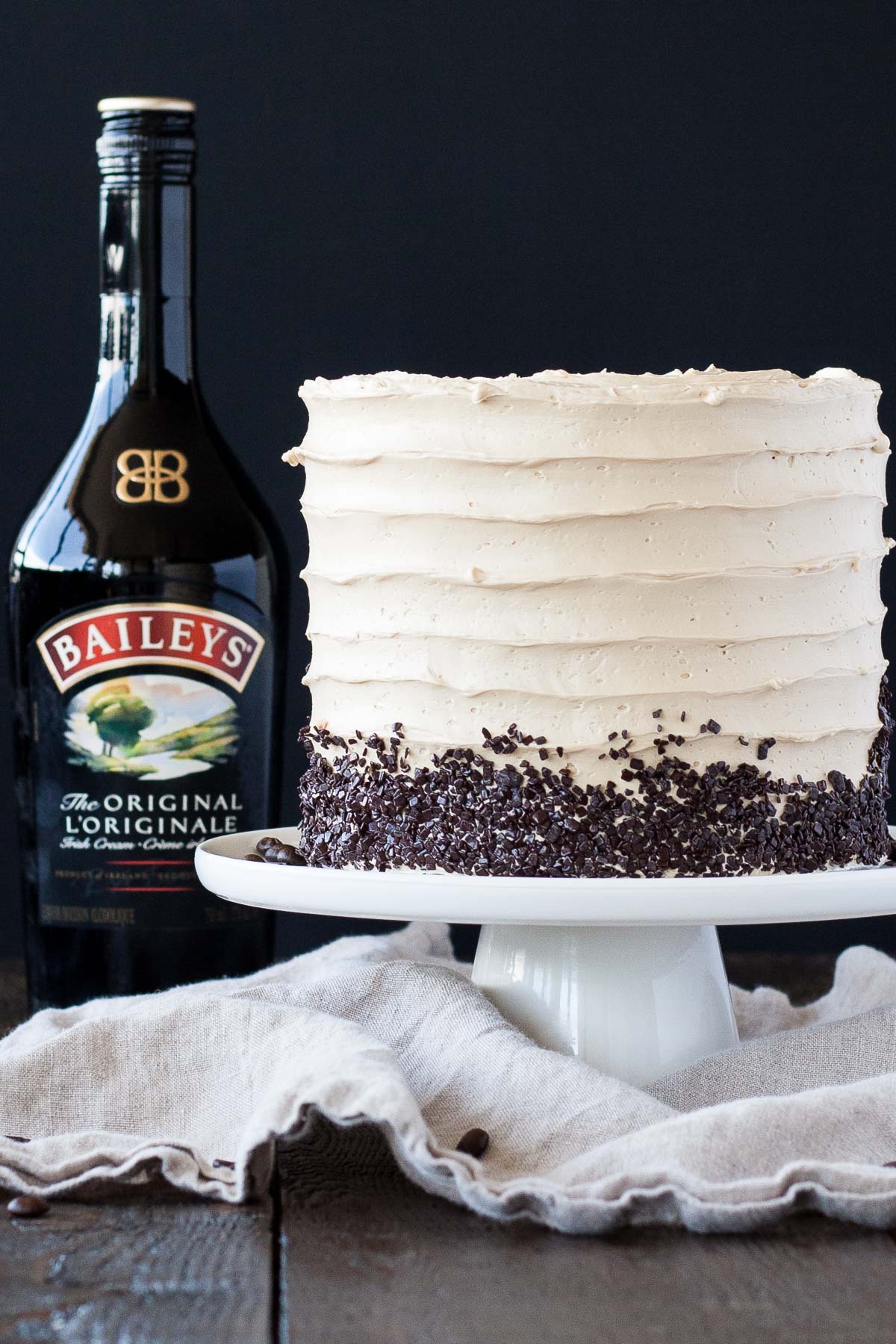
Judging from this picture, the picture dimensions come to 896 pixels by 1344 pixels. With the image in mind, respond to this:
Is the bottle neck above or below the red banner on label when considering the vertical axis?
above

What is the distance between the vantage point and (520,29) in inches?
80.3

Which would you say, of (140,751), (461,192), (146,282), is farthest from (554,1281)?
(461,192)

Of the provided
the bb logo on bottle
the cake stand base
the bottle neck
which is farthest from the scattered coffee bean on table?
the bottle neck

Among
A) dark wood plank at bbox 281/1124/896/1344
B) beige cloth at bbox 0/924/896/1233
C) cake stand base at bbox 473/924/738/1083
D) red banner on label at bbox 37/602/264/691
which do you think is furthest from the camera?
red banner on label at bbox 37/602/264/691

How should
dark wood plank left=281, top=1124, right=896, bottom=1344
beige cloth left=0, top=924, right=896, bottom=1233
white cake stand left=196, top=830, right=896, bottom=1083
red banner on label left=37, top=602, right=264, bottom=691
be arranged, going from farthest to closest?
red banner on label left=37, top=602, right=264, bottom=691 < white cake stand left=196, top=830, right=896, bottom=1083 < beige cloth left=0, top=924, right=896, bottom=1233 < dark wood plank left=281, top=1124, right=896, bottom=1344

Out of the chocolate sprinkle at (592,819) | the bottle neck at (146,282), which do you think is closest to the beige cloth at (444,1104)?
the chocolate sprinkle at (592,819)

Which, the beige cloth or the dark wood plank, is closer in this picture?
the dark wood plank

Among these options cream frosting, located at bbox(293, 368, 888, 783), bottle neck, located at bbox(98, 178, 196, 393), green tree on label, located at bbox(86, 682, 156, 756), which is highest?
bottle neck, located at bbox(98, 178, 196, 393)

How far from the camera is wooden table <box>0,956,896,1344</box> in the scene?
88 centimetres

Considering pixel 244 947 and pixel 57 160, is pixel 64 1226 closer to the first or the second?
pixel 244 947

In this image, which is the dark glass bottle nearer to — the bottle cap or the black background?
the bottle cap

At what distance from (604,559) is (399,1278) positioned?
1.53 feet

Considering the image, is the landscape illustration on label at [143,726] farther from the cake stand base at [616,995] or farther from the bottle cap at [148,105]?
the bottle cap at [148,105]

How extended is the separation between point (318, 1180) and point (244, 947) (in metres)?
0.58
